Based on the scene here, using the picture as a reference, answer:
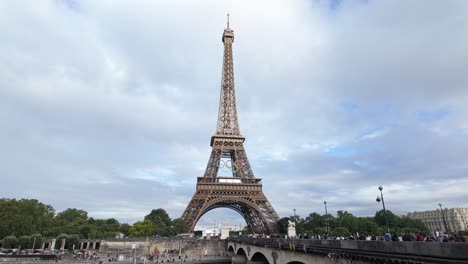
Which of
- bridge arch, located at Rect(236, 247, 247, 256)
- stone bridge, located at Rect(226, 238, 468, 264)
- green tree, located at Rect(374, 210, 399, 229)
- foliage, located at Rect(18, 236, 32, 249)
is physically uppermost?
green tree, located at Rect(374, 210, 399, 229)

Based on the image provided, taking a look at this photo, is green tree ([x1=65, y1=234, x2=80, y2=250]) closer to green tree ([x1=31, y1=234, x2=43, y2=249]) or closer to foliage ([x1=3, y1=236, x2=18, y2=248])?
green tree ([x1=31, y1=234, x2=43, y2=249])

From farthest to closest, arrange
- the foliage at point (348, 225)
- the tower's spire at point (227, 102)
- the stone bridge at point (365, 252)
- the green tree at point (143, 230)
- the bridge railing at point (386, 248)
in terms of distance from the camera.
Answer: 1. the green tree at point (143, 230)
2. the tower's spire at point (227, 102)
3. the foliage at point (348, 225)
4. the stone bridge at point (365, 252)
5. the bridge railing at point (386, 248)

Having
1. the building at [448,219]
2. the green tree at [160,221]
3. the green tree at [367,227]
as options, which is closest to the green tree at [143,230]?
the green tree at [160,221]

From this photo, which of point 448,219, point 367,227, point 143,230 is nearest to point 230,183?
point 143,230

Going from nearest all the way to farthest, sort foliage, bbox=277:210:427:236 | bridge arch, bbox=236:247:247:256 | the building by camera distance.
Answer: bridge arch, bbox=236:247:247:256, foliage, bbox=277:210:427:236, the building

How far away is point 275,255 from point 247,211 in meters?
40.3

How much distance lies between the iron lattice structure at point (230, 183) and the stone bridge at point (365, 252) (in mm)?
31520

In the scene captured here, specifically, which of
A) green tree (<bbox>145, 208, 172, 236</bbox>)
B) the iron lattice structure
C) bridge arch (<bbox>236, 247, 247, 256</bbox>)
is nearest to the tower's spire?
the iron lattice structure

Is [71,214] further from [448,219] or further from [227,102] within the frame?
[448,219]

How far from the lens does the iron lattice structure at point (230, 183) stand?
55763mm

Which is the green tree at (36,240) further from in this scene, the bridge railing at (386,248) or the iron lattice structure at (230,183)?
the bridge railing at (386,248)

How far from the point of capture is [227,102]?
229ft

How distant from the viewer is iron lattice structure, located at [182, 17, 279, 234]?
55.8 m

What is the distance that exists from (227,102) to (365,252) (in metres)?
58.6
